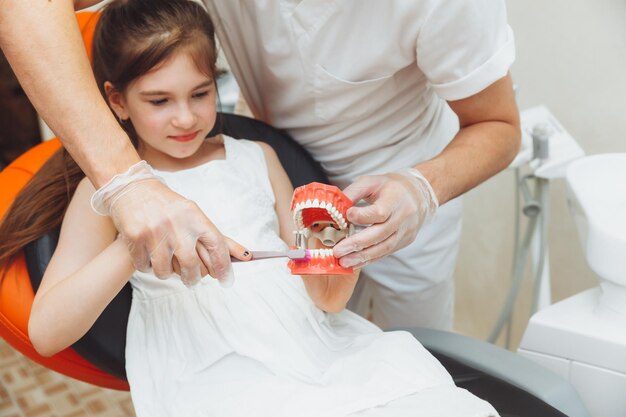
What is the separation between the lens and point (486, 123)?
4.54ft

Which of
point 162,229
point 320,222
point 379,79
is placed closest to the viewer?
point 162,229

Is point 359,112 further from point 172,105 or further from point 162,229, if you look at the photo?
point 162,229

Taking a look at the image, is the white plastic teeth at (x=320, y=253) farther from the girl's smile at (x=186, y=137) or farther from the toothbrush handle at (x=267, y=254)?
the girl's smile at (x=186, y=137)

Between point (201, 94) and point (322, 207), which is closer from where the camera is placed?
point (322, 207)

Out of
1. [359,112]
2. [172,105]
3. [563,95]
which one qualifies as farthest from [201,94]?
[563,95]

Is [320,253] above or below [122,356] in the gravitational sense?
above

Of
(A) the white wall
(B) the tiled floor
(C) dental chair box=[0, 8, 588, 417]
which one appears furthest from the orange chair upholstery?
(A) the white wall

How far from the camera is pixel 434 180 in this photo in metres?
1.25

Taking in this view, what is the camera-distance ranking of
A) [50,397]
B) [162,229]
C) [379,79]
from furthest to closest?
[50,397]
[379,79]
[162,229]

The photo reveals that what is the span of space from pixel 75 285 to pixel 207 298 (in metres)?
0.24

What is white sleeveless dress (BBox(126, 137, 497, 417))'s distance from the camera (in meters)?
1.07

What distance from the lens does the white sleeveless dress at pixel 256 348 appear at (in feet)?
3.50

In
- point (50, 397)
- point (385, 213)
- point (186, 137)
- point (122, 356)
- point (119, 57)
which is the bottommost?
point (50, 397)

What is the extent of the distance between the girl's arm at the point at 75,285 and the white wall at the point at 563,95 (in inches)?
52.2
